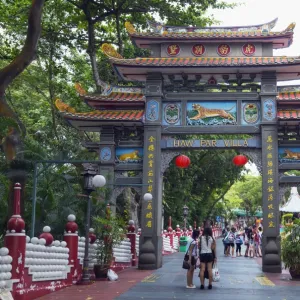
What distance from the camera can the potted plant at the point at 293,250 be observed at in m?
13.1

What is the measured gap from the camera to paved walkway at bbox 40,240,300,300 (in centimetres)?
967

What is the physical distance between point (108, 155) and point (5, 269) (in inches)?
353

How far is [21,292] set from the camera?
8.60m

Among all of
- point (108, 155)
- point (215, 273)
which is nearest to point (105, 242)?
point (215, 273)

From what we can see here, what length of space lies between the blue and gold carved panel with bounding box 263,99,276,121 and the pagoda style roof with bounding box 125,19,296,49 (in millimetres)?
2337

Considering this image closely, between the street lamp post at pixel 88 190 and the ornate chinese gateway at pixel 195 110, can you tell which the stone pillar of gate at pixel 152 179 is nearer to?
the ornate chinese gateway at pixel 195 110

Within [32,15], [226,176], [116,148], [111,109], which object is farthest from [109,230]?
[226,176]

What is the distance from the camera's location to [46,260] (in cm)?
1016

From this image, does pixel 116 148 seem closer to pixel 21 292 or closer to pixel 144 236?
pixel 144 236

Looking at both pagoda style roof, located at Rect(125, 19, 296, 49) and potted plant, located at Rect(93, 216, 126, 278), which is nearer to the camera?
potted plant, located at Rect(93, 216, 126, 278)

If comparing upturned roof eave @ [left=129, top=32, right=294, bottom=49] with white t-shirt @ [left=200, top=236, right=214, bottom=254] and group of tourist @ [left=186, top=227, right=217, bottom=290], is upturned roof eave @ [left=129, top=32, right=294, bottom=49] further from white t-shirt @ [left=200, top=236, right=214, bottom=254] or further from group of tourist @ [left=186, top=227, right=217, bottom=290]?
white t-shirt @ [left=200, top=236, right=214, bottom=254]

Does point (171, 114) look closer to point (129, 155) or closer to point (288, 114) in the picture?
point (129, 155)

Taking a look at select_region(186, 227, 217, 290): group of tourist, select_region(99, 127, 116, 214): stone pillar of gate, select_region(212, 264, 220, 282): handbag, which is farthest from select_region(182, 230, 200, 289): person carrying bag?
select_region(99, 127, 116, 214): stone pillar of gate

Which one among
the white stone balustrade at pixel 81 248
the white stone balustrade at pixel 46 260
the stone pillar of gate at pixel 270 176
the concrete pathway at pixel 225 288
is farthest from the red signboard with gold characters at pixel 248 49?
the white stone balustrade at pixel 46 260
